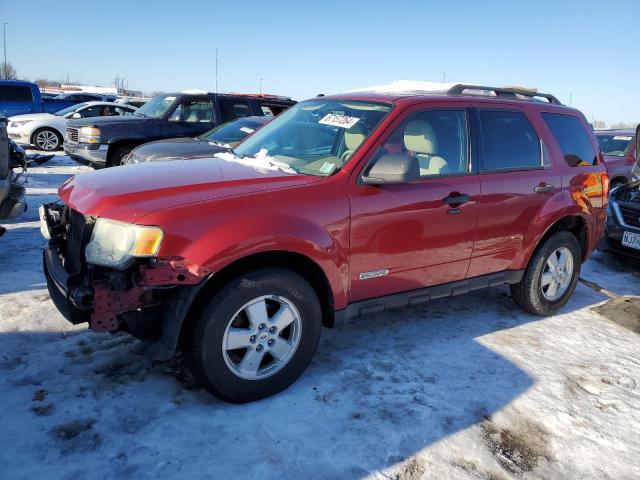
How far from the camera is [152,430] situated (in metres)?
2.67

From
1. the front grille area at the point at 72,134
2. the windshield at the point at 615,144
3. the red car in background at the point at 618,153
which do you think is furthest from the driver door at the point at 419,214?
the front grille area at the point at 72,134

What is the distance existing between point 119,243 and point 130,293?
0.27 metres

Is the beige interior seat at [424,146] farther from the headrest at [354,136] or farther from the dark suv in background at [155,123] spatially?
the dark suv in background at [155,123]

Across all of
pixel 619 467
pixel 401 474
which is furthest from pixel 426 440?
pixel 619 467

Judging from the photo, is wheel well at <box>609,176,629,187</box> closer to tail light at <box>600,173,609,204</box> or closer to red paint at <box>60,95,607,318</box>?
tail light at <box>600,173,609,204</box>

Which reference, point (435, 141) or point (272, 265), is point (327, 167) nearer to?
point (272, 265)

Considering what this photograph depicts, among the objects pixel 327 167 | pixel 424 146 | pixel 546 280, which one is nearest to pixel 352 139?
pixel 327 167

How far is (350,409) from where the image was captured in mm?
2963

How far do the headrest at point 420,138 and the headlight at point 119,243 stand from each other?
188cm

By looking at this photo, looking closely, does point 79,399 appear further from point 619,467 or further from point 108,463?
point 619,467

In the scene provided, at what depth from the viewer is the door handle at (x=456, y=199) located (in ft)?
11.7

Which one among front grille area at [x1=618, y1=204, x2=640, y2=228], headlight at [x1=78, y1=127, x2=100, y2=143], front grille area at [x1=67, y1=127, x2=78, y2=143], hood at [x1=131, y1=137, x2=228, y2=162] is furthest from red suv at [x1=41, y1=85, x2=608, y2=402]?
front grille area at [x1=67, y1=127, x2=78, y2=143]

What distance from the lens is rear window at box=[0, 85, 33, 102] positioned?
17.1m

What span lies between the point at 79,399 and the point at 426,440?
78.4 inches
